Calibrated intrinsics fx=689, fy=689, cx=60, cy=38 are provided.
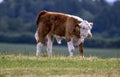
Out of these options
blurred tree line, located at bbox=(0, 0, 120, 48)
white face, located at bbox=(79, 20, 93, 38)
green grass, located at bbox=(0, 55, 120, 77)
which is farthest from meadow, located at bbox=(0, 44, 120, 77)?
blurred tree line, located at bbox=(0, 0, 120, 48)

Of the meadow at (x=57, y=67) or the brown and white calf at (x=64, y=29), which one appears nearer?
the meadow at (x=57, y=67)

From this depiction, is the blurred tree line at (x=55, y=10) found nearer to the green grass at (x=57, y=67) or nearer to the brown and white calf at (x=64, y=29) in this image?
the brown and white calf at (x=64, y=29)

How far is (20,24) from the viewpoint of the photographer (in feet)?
289

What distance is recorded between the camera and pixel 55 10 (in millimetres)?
95188

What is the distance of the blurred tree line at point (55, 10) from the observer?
80812 mm

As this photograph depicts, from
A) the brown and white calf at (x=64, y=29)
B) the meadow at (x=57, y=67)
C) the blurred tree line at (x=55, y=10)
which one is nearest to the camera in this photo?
the meadow at (x=57, y=67)

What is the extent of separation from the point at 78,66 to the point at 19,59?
7.19 feet

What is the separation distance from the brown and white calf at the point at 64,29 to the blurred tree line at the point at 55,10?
47.2 metres

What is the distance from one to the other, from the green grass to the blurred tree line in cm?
5094

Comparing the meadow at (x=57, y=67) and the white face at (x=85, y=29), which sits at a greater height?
the white face at (x=85, y=29)

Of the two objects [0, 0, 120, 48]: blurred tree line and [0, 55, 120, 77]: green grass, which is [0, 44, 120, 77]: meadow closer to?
[0, 55, 120, 77]: green grass

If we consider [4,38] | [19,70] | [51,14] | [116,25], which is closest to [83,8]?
[116,25]

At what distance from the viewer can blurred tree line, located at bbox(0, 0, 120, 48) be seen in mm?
80812

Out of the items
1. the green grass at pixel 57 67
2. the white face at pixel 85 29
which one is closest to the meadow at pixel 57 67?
the green grass at pixel 57 67
